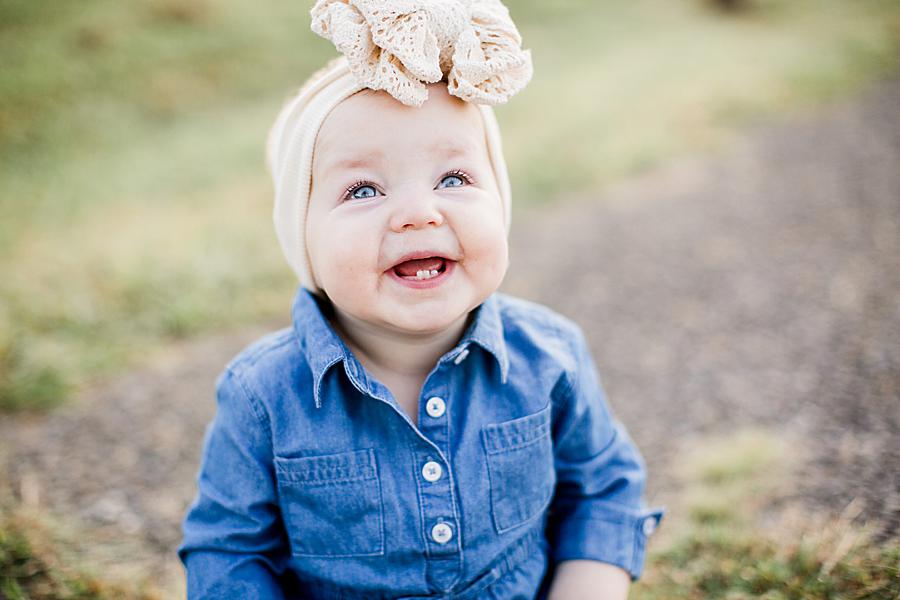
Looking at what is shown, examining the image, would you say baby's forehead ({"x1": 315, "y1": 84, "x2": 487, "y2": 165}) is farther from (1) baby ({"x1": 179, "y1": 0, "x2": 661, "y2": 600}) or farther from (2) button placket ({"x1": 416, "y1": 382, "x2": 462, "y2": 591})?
(2) button placket ({"x1": 416, "y1": 382, "x2": 462, "y2": 591})

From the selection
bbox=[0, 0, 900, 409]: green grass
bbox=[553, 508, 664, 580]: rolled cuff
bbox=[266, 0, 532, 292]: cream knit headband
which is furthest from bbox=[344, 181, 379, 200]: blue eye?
bbox=[0, 0, 900, 409]: green grass

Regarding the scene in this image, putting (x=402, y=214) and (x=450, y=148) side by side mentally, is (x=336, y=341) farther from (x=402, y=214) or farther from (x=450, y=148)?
(x=450, y=148)

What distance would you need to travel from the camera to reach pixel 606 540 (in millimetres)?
1802

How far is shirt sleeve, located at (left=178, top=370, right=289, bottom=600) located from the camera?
157 cm

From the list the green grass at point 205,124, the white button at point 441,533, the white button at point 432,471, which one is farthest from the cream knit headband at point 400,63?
the green grass at point 205,124

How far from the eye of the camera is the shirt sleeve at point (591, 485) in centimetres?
179

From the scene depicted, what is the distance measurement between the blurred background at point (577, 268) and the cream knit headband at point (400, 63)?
1387mm

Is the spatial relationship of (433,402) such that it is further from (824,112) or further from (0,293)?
(824,112)

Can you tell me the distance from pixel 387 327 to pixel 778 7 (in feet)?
38.3

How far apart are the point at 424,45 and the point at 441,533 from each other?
1.02 metres

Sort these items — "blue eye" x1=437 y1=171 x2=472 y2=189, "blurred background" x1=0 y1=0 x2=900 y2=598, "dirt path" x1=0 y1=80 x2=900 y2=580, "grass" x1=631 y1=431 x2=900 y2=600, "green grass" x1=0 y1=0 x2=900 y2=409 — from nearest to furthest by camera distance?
1. "blue eye" x1=437 y1=171 x2=472 y2=189
2. "grass" x1=631 y1=431 x2=900 y2=600
3. "blurred background" x1=0 y1=0 x2=900 y2=598
4. "dirt path" x1=0 y1=80 x2=900 y2=580
5. "green grass" x1=0 y1=0 x2=900 y2=409

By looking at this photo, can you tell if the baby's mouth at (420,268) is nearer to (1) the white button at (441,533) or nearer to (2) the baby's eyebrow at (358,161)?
(2) the baby's eyebrow at (358,161)

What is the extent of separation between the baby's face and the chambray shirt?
0.56 feet

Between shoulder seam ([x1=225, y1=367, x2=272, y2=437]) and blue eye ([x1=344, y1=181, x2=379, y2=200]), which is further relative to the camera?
shoulder seam ([x1=225, y1=367, x2=272, y2=437])
